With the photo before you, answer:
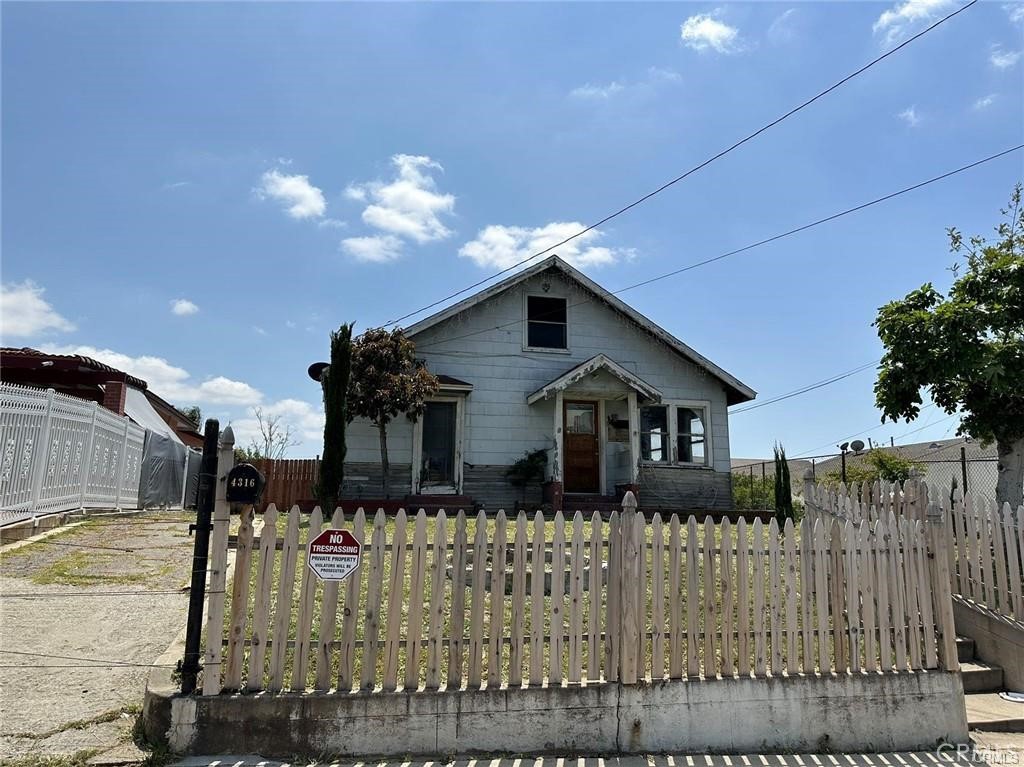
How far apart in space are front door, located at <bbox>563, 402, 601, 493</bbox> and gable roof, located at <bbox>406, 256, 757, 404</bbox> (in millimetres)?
2467

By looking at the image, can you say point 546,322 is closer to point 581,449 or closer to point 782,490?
point 581,449

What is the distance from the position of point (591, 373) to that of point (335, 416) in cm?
605

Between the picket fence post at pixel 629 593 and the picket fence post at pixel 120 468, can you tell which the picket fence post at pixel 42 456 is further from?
the picket fence post at pixel 629 593

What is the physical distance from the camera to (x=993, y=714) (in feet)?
16.7

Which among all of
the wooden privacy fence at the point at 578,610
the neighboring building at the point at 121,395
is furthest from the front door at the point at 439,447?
the wooden privacy fence at the point at 578,610

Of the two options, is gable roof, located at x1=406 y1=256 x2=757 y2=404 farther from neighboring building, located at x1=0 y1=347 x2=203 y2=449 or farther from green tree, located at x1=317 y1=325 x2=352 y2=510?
neighboring building, located at x1=0 y1=347 x2=203 y2=449

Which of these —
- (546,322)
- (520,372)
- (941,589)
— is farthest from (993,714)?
(546,322)

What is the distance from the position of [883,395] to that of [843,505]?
61.2 inches

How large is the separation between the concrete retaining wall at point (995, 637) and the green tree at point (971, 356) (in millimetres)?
1922

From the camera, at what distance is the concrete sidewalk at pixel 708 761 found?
3.89m

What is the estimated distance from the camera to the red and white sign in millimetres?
4227

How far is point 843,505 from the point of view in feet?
24.1

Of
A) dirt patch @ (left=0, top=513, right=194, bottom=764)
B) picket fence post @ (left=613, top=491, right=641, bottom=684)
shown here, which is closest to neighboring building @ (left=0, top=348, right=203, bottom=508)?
dirt patch @ (left=0, top=513, right=194, bottom=764)

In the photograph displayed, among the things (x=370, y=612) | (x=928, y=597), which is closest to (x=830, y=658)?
(x=928, y=597)
